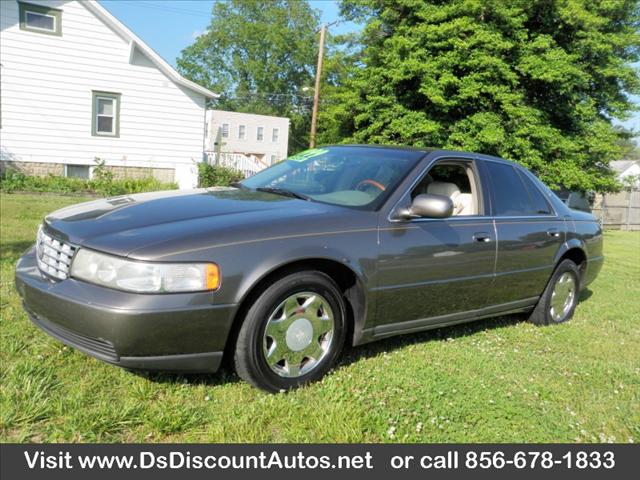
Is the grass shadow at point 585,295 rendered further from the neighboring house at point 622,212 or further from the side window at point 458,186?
the neighboring house at point 622,212

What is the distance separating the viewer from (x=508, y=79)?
16.4 m

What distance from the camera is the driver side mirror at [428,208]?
3807mm

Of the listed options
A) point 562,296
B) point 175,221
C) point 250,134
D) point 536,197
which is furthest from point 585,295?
point 250,134

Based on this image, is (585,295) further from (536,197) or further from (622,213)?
(622,213)

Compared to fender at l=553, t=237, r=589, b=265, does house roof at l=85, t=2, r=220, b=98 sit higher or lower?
higher

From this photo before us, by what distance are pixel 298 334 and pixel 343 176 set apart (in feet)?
4.54

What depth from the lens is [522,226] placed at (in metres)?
4.89

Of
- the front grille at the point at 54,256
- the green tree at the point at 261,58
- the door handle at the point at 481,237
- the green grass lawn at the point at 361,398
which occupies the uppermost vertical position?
the green tree at the point at 261,58

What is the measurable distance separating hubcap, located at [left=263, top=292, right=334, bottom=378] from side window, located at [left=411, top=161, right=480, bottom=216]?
5.24 ft

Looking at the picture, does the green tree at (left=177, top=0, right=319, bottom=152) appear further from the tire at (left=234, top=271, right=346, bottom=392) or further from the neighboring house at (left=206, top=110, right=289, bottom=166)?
the tire at (left=234, top=271, right=346, bottom=392)

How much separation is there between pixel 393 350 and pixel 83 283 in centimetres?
234

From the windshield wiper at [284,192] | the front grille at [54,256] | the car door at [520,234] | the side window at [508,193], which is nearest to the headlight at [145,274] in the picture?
the front grille at [54,256]

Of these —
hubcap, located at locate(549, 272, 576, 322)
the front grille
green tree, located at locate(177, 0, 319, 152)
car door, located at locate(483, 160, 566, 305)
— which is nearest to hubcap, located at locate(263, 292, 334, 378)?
the front grille

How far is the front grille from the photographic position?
3201mm
